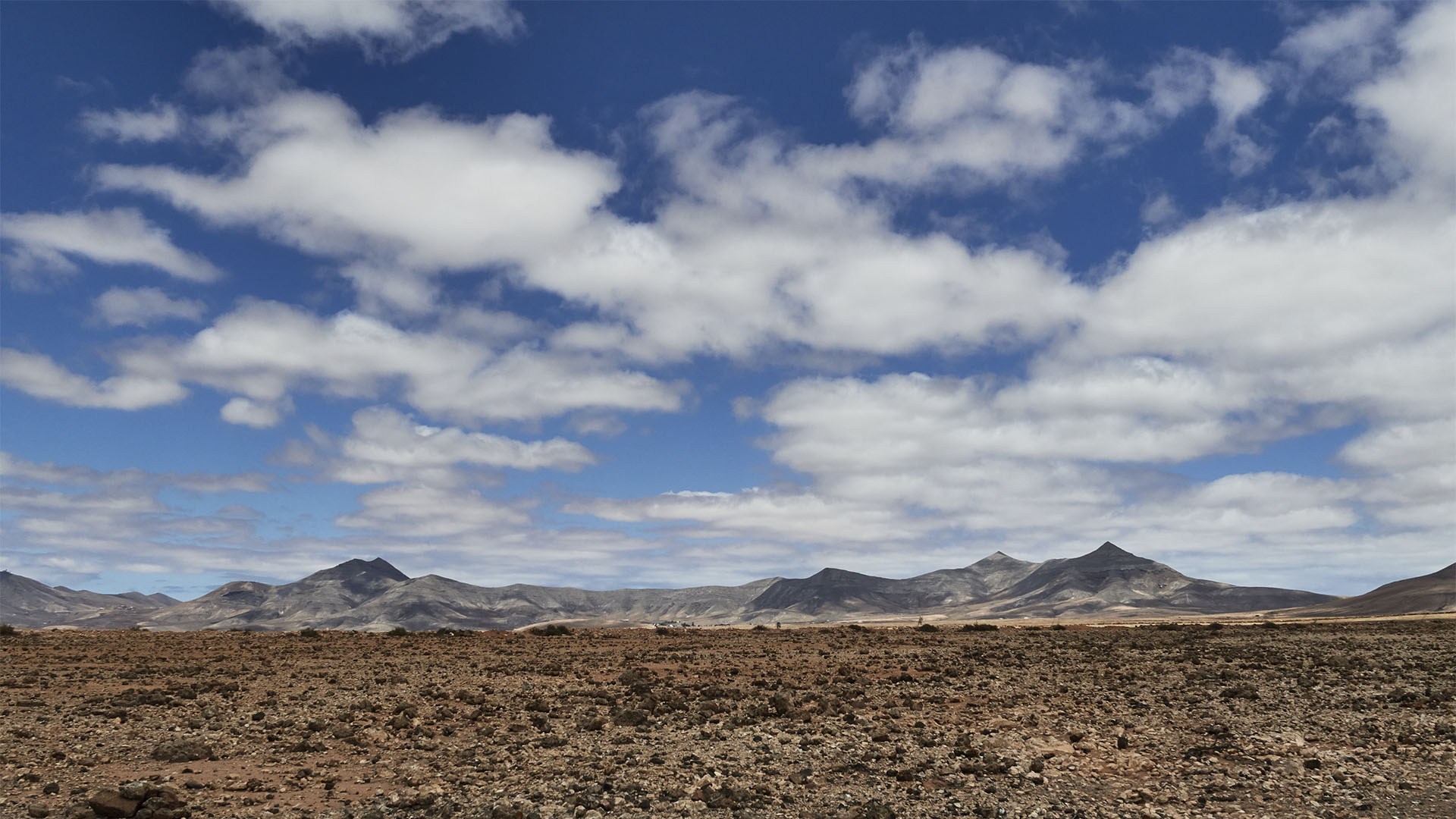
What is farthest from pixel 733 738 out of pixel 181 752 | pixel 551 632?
pixel 551 632

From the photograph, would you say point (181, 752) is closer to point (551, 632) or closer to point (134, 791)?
point (134, 791)

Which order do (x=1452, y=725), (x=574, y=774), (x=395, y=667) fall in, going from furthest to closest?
(x=395, y=667) → (x=1452, y=725) → (x=574, y=774)

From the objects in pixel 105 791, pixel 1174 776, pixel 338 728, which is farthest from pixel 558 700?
pixel 1174 776

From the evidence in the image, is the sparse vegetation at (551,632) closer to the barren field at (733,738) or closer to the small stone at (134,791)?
the barren field at (733,738)

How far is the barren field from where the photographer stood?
803 inches

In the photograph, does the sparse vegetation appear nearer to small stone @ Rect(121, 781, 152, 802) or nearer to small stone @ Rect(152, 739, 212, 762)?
small stone @ Rect(152, 739, 212, 762)

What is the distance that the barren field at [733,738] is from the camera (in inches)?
803

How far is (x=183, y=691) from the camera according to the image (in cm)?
3347

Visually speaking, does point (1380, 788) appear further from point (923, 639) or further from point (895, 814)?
point (923, 639)

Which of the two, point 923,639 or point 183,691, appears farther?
point 923,639

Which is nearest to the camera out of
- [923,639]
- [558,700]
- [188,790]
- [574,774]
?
[188,790]

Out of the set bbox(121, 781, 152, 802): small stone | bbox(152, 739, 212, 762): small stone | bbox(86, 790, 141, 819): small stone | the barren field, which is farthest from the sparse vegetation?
bbox(86, 790, 141, 819): small stone

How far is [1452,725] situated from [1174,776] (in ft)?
39.3

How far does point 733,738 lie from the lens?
26.5 m
